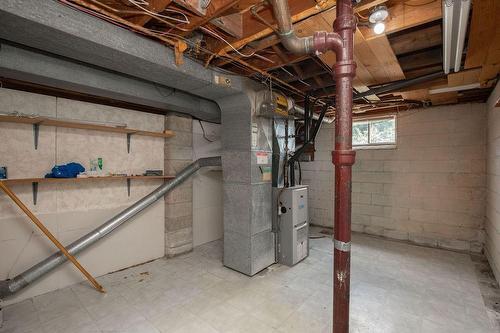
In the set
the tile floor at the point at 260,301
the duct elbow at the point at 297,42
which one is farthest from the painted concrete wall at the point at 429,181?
the duct elbow at the point at 297,42

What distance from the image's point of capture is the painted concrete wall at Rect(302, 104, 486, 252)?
11.9 ft

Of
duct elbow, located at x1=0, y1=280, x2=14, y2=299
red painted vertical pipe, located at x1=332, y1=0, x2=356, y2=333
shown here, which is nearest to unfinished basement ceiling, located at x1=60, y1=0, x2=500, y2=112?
red painted vertical pipe, located at x1=332, y1=0, x2=356, y2=333

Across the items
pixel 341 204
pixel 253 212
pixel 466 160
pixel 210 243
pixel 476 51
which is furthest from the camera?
pixel 210 243

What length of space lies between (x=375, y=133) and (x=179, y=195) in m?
3.83

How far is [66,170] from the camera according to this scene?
2.47 m

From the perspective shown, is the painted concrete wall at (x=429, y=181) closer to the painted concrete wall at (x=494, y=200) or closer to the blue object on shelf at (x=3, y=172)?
the painted concrete wall at (x=494, y=200)

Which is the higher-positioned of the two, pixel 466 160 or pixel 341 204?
pixel 466 160

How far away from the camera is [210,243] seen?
13.5 feet

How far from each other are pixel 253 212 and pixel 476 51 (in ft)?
8.64

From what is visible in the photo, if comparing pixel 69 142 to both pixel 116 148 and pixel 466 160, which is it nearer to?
pixel 116 148

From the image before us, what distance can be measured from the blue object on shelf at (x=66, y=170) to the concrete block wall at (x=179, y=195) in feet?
3.78

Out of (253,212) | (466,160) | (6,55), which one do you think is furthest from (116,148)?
(466,160)

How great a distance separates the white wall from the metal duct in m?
0.53

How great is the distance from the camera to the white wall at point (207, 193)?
3963 mm
